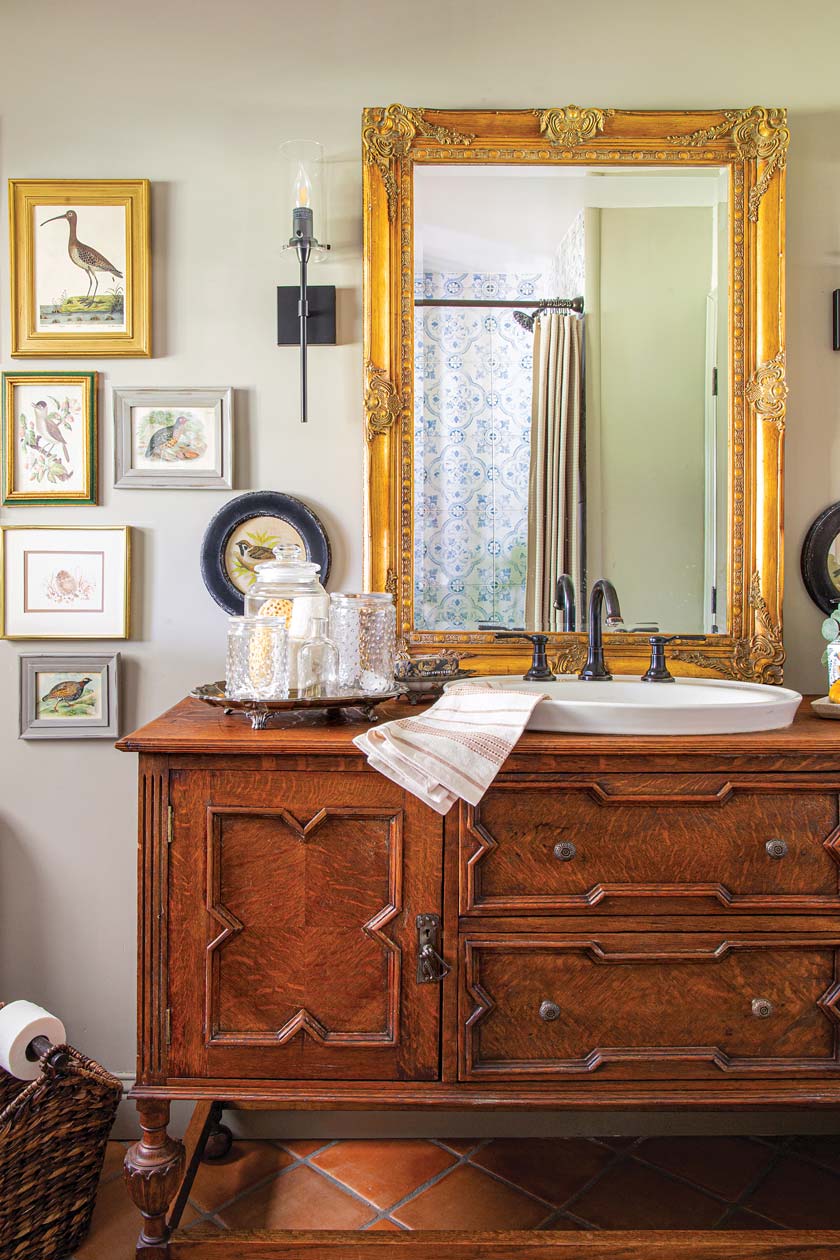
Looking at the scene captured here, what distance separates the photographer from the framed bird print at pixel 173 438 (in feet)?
6.08

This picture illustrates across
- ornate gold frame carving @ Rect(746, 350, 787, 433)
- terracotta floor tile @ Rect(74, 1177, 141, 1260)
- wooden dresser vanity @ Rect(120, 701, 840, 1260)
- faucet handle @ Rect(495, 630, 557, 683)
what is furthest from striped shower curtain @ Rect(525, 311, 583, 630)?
terracotta floor tile @ Rect(74, 1177, 141, 1260)

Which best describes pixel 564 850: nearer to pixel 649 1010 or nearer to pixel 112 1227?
pixel 649 1010

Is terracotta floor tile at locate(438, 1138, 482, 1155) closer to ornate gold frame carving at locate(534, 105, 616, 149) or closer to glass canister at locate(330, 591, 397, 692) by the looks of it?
glass canister at locate(330, 591, 397, 692)

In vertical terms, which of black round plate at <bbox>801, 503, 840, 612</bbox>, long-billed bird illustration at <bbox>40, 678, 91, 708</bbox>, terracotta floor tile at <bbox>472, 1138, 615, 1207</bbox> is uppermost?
black round plate at <bbox>801, 503, 840, 612</bbox>

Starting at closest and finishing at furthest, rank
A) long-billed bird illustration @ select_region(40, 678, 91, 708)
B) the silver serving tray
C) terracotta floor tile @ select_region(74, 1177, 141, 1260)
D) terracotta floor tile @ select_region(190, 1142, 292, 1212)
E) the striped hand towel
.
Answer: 1. the striped hand towel
2. the silver serving tray
3. terracotta floor tile @ select_region(74, 1177, 141, 1260)
4. terracotta floor tile @ select_region(190, 1142, 292, 1212)
5. long-billed bird illustration @ select_region(40, 678, 91, 708)

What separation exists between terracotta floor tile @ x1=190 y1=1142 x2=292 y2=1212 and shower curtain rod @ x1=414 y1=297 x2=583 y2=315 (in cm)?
179

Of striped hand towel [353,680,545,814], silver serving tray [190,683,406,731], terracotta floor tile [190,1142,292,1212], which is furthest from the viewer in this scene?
terracotta floor tile [190,1142,292,1212]

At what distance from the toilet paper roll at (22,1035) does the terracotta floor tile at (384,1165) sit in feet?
2.06

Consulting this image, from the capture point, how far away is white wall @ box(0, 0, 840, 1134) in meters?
1.83

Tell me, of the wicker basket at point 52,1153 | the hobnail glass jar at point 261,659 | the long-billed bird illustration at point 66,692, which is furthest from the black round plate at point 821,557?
the wicker basket at point 52,1153

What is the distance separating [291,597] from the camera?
1575mm

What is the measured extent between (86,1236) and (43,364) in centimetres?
170

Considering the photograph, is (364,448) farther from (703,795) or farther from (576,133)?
(703,795)

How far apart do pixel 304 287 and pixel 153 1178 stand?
5.30 feet
